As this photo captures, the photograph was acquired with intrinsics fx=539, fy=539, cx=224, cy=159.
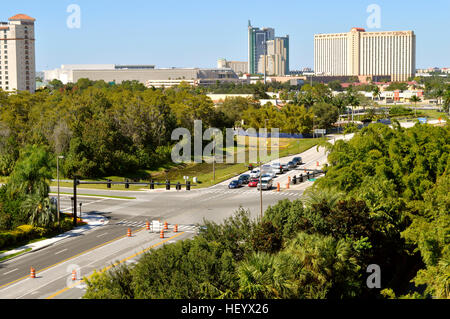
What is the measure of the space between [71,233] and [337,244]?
1039 inches

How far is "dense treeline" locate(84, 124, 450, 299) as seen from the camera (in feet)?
71.3

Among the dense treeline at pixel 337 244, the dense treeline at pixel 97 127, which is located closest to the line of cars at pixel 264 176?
the dense treeline at pixel 337 244

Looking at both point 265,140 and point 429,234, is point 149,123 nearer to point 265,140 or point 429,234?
point 265,140

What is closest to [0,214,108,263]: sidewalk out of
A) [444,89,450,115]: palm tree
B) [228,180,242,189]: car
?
[228,180,242,189]: car

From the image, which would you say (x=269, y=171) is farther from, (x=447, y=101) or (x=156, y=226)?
(x=447, y=101)

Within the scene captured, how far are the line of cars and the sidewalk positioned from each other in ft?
60.8

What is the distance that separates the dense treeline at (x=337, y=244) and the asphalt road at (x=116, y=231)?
814 centimetres

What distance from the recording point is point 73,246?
41312 millimetres

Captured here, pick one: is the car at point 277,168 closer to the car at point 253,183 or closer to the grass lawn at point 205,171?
the grass lawn at point 205,171

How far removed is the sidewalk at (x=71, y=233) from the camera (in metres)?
40.8

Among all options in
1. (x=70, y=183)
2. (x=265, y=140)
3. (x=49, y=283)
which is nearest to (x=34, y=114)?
(x=70, y=183)

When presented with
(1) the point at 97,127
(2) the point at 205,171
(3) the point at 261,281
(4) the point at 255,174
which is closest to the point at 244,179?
(4) the point at 255,174
